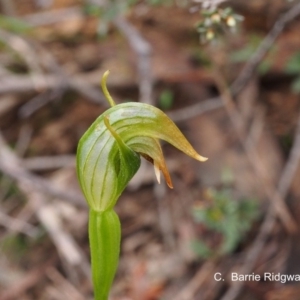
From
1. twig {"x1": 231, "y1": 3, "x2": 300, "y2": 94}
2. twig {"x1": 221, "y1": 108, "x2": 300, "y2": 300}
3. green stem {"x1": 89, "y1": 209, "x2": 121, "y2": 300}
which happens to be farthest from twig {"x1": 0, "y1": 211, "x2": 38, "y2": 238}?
green stem {"x1": 89, "y1": 209, "x2": 121, "y2": 300}

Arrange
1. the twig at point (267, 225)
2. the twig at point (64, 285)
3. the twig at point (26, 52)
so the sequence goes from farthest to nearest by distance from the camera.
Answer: the twig at point (26, 52)
the twig at point (64, 285)
the twig at point (267, 225)

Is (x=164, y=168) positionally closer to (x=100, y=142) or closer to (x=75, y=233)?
(x=100, y=142)

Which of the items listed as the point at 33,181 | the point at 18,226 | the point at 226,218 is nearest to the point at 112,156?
the point at 226,218

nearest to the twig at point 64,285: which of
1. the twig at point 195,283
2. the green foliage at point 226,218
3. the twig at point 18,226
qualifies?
the twig at point 18,226

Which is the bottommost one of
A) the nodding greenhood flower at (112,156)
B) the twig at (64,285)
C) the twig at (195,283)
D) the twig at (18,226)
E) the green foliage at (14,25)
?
the twig at (64,285)

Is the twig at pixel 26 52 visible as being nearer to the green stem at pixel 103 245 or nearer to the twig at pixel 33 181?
the twig at pixel 33 181

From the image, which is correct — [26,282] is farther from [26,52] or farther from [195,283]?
[26,52]

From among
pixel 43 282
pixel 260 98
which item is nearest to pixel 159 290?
pixel 43 282

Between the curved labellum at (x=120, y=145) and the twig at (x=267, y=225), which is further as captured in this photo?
the twig at (x=267, y=225)
